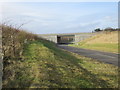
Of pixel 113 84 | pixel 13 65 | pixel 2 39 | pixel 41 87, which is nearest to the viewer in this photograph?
pixel 41 87

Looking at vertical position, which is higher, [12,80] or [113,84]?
[12,80]

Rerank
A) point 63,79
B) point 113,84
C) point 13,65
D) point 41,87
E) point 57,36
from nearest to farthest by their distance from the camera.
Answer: point 41,87, point 63,79, point 113,84, point 13,65, point 57,36

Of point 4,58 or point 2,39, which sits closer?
point 4,58

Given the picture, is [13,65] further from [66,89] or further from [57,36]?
[57,36]

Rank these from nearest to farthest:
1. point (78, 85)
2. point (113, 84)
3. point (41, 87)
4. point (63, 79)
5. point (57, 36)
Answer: point (41, 87) < point (78, 85) < point (63, 79) < point (113, 84) < point (57, 36)

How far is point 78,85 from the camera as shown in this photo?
535cm

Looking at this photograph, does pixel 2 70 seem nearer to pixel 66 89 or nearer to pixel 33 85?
pixel 33 85

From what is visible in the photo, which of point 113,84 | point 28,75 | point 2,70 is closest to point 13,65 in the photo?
point 2,70

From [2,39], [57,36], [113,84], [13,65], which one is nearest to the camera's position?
[113,84]

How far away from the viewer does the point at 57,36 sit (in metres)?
70.8

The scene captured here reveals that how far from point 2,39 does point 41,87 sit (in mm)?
3976

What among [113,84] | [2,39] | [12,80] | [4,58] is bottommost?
[113,84]

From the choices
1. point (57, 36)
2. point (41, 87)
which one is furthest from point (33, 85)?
point (57, 36)

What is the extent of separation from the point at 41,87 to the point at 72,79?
151 centimetres
